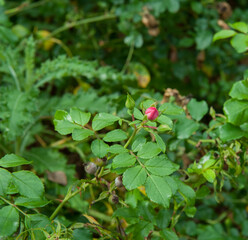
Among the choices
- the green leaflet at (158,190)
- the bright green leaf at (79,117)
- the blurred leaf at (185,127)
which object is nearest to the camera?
the green leaflet at (158,190)

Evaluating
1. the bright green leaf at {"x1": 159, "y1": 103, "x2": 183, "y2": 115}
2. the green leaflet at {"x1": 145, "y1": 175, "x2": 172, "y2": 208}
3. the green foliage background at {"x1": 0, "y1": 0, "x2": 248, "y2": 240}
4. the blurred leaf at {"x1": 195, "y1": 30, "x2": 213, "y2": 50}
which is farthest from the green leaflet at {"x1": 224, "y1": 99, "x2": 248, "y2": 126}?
the blurred leaf at {"x1": 195, "y1": 30, "x2": 213, "y2": 50}

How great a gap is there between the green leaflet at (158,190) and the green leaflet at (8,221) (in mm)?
302

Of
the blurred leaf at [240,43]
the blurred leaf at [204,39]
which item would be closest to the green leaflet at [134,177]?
the blurred leaf at [240,43]

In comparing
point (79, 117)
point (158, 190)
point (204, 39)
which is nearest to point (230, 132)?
point (158, 190)

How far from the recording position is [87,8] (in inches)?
85.7

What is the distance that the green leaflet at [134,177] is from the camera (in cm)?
69

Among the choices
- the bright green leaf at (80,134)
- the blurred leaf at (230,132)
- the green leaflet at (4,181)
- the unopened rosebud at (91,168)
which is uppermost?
the bright green leaf at (80,134)

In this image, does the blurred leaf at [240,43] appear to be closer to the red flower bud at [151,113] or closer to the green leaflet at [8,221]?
the red flower bud at [151,113]

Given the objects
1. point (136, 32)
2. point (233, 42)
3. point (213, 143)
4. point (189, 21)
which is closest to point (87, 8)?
point (136, 32)

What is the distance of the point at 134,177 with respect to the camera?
27.8 inches

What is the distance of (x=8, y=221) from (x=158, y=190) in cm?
34

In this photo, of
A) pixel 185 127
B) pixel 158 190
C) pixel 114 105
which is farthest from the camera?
pixel 114 105

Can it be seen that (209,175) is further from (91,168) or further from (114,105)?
(114,105)

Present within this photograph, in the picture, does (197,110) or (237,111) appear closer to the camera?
(237,111)
